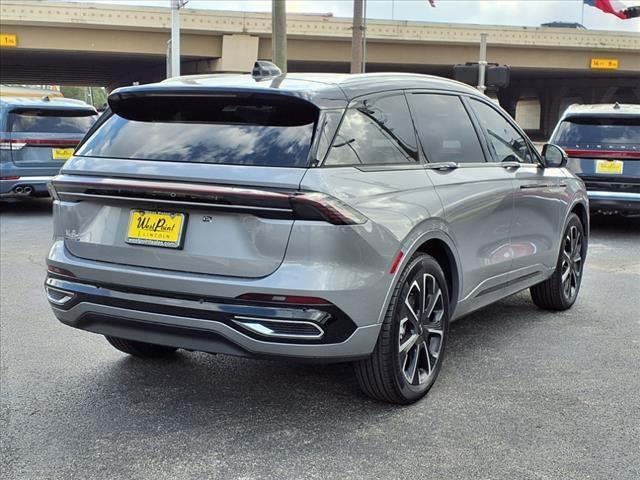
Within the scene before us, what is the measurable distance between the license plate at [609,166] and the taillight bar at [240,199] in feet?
24.2

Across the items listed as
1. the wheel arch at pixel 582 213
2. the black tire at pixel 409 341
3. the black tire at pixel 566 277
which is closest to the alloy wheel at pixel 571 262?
the black tire at pixel 566 277

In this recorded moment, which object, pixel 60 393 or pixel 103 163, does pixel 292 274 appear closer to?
pixel 103 163

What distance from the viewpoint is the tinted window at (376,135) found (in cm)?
361

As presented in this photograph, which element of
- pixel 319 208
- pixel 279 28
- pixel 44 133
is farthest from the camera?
pixel 279 28

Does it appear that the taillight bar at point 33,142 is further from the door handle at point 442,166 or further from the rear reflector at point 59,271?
the door handle at point 442,166

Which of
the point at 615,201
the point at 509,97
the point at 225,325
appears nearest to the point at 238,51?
the point at 615,201

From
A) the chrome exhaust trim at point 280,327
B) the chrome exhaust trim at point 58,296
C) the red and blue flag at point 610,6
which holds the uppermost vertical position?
the red and blue flag at point 610,6

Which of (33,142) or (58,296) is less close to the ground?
(58,296)

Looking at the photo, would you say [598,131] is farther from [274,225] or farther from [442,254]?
[274,225]

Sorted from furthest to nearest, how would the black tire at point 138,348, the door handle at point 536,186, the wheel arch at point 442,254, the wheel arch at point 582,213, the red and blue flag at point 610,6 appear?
the red and blue flag at point 610,6 → the wheel arch at point 582,213 → the door handle at point 536,186 → the black tire at point 138,348 → the wheel arch at point 442,254

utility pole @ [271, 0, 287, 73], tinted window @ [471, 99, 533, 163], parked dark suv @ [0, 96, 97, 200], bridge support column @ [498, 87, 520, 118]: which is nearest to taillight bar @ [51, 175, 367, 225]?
tinted window @ [471, 99, 533, 163]

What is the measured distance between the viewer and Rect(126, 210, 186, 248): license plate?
3.46 meters

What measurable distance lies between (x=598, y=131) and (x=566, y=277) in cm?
457

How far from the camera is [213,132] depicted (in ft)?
11.9
